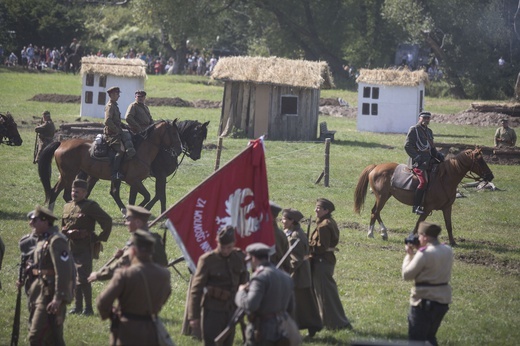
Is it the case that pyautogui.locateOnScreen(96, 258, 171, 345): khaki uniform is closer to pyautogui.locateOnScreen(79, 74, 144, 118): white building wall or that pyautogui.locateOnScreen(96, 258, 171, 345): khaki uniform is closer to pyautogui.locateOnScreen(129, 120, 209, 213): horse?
pyautogui.locateOnScreen(129, 120, 209, 213): horse

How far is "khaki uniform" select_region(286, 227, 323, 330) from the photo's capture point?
13219mm

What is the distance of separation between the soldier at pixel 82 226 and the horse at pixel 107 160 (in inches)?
307

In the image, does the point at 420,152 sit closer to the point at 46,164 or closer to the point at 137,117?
the point at 137,117

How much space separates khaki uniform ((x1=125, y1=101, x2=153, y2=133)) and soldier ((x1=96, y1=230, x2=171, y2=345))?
41.8 ft

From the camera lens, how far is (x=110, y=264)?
1254cm

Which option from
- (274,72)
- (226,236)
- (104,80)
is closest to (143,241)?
(226,236)

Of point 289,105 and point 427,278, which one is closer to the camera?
point 427,278

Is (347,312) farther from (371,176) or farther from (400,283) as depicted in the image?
(371,176)

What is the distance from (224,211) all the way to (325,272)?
263 cm

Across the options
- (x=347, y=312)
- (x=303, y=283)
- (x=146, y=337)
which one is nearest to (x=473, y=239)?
(x=347, y=312)

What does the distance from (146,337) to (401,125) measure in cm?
3741

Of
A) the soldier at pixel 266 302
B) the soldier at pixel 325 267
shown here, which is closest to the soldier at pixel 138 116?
the soldier at pixel 325 267

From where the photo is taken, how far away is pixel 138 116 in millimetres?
22750

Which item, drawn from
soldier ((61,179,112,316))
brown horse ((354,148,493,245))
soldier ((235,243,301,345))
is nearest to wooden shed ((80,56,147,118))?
brown horse ((354,148,493,245))
